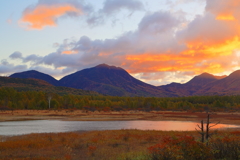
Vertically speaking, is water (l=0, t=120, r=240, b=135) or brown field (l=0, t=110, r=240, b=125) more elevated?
water (l=0, t=120, r=240, b=135)

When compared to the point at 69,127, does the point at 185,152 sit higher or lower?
higher

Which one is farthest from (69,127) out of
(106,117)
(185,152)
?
(185,152)

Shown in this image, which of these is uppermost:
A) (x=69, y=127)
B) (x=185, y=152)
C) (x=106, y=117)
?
(x=185, y=152)

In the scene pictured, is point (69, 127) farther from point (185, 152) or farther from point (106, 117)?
point (185, 152)

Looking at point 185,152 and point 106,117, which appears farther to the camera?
point 106,117

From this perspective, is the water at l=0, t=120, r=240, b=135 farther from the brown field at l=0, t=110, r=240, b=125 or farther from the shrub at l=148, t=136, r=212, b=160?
the shrub at l=148, t=136, r=212, b=160

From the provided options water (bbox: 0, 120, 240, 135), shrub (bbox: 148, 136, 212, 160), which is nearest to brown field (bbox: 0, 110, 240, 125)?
water (bbox: 0, 120, 240, 135)

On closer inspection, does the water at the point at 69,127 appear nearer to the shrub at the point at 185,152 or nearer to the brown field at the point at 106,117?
the brown field at the point at 106,117

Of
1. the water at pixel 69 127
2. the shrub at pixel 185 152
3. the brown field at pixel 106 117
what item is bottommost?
the brown field at pixel 106 117

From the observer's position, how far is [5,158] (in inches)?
720

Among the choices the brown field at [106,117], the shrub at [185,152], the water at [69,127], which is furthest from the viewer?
the brown field at [106,117]

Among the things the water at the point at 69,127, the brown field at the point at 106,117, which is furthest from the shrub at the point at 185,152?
the brown field at the point at 106,117

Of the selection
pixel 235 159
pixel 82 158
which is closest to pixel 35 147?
pixel 82 158

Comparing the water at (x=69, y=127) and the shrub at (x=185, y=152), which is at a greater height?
the shrub at (x=185, y=152)
